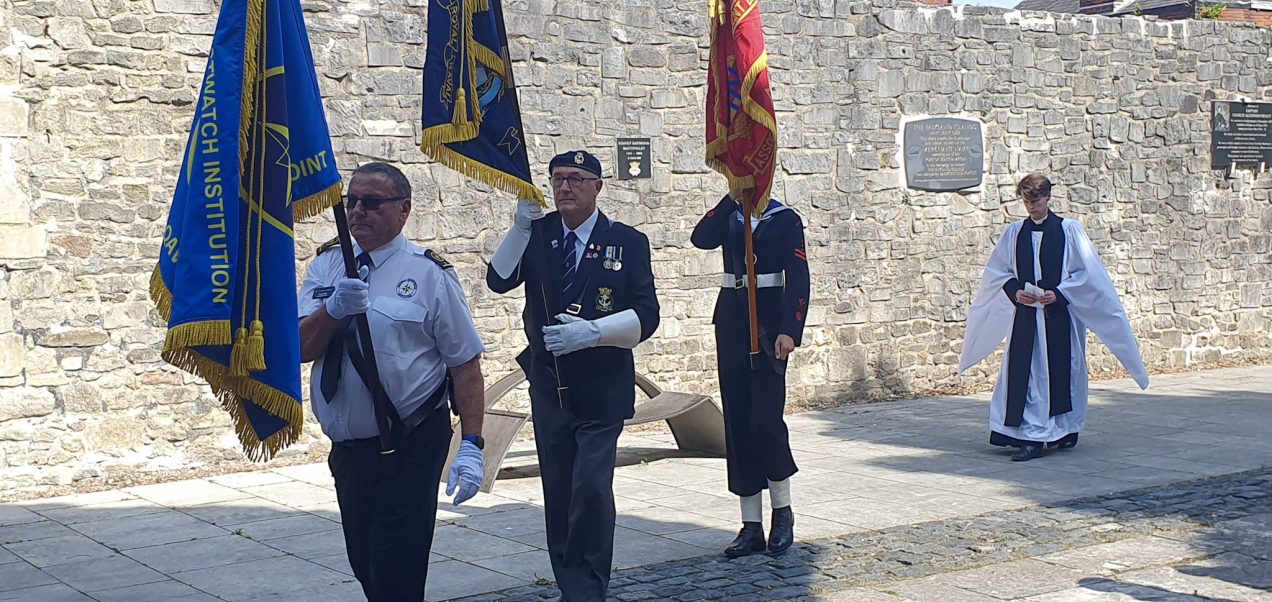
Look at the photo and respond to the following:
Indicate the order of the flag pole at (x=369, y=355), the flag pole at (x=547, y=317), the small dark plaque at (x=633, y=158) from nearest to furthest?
the flag pole at (x=369, y=355)
the flag pole at (x=547, y=317)
the small dark plaque at (x=633, y=158)

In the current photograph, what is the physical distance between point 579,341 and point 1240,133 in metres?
10.9

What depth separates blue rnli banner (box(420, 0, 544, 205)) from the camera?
459 centimetres

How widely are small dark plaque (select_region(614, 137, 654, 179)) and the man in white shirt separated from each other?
19.6 ft

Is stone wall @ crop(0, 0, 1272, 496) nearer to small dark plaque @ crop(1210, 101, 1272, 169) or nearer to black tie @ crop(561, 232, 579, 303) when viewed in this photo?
small dark plaque @ crop(1210, 101, 1272, 169)

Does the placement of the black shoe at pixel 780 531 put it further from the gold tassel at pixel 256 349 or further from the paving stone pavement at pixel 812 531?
the gold tassel at pixel 256 349

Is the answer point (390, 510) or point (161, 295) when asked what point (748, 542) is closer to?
point (390, 510)

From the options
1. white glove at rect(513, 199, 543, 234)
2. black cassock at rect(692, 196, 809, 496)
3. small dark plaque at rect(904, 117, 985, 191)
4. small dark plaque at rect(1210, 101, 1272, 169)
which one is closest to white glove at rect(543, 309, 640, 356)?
white glove at rect(513, 199, 543, 234)

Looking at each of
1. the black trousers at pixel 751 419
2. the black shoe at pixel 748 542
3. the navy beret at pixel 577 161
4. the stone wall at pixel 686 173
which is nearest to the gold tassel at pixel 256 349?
the navy beret at pixel 577 161

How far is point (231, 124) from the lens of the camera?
3754 mm

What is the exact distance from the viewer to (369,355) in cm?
387

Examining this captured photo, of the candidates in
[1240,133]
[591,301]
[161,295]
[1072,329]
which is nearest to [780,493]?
[591,301]

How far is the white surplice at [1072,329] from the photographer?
852 centimetres

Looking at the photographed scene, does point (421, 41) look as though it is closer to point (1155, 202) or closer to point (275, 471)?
point (275, 471)

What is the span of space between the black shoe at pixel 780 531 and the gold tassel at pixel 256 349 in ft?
9.24
